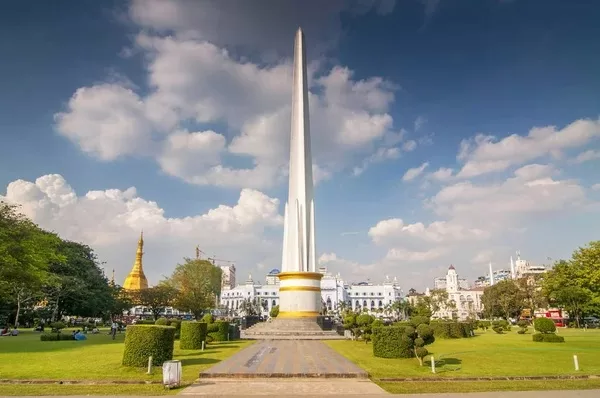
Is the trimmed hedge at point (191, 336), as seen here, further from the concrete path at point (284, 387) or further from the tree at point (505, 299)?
the tree at point (505, 299)

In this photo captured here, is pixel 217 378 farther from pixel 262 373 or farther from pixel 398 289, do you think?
pixel 398 289

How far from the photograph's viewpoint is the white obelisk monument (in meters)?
43.2

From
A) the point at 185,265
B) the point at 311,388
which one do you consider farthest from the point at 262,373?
the point at 185,265

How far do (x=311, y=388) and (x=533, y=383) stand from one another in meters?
7.34

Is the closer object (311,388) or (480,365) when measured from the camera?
(311,388)

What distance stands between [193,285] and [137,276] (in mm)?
59608

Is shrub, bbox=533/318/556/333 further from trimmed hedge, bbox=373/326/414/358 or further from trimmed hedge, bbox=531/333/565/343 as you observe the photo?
trimmed hedge, bbox=373/326/414/358

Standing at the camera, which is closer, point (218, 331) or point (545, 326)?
point (218, 331)

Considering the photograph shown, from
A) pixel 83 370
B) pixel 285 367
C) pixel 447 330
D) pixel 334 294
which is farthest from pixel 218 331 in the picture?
pixel 334 294

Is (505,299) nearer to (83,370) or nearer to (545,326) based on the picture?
(545,326)

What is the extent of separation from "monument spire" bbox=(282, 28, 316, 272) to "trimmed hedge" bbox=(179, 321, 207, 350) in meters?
21.5

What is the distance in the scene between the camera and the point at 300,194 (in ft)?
158

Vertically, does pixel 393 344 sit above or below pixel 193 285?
below

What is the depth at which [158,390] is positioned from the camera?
12383mm
